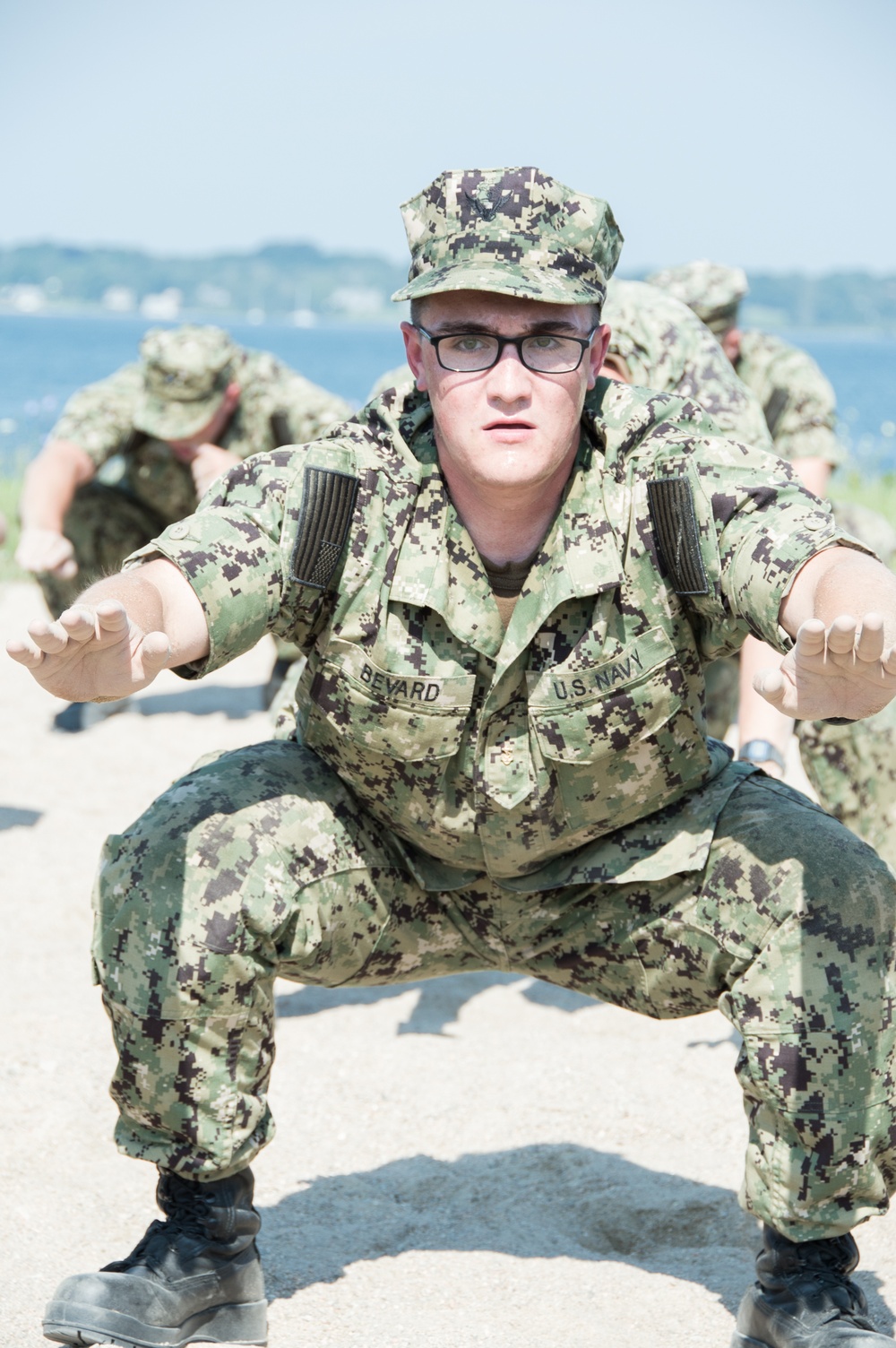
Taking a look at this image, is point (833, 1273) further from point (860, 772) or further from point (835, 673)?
point (860, 772)

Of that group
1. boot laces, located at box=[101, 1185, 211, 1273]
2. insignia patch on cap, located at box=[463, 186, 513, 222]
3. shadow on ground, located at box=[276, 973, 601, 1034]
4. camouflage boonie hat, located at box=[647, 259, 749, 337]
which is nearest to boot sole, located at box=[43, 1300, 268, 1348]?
boot laces, located at box=[101, 1185, 211, 1273]

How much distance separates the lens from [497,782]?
2.95 m

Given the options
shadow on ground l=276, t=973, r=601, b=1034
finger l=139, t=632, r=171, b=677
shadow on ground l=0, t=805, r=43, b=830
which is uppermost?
finger l=139, t=632, r=171, b=677

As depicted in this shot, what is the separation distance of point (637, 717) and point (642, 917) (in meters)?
0.36

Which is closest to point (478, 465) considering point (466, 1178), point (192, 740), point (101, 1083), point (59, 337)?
point (466, 1178)

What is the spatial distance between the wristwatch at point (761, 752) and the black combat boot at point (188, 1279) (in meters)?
2.03

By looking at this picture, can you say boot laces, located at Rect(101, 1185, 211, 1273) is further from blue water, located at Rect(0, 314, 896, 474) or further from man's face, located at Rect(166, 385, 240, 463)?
blue water, located at Rect(0, 314, 896, 474)

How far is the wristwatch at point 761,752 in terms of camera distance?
4438mm

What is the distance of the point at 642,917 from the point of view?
296 cm

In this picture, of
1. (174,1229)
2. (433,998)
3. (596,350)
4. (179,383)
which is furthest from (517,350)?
(179,383)

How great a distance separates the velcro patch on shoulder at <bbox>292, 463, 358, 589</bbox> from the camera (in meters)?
2.86

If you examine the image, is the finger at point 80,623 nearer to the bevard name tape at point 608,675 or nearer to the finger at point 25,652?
the finger at point 25,652

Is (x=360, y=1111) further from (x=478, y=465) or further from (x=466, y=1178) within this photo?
(x=478, y=465)

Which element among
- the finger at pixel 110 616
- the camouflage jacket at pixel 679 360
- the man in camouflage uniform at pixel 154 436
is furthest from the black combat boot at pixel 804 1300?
the man in camouflage uniform at pixel 154 436
